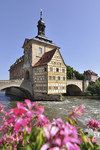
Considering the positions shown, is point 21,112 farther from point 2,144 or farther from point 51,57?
point 51,57

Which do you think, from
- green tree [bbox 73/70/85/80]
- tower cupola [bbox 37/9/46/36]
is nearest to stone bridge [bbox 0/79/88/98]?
green tree [bbox 73/70/85/80]

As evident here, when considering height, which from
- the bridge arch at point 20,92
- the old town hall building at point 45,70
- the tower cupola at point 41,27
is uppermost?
the tower cupola at point 41,27

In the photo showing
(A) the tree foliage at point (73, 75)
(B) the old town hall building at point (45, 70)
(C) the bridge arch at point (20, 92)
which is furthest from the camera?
(A) the tree foliage at point (73, 75)

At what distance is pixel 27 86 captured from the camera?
19.4m

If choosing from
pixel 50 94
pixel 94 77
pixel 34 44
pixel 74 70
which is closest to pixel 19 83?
pixel 50 94

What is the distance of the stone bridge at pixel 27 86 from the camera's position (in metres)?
17.3

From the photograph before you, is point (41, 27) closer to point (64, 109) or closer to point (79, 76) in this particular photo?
point (64, 109)

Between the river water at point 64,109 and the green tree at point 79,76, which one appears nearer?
the river water at point 64,109

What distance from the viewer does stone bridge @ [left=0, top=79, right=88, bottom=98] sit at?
1733cm

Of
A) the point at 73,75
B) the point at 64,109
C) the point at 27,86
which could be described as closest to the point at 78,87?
the point at 73,75

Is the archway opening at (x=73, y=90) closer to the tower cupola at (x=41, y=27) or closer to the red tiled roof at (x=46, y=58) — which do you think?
the red tiled roof at (x=46, y=58)

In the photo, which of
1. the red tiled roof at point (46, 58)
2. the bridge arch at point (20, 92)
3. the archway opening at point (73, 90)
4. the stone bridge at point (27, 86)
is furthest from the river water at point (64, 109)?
the archway opening at point (73, 90)

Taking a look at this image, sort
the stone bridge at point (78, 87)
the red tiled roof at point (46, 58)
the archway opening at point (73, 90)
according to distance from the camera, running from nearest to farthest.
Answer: the red tiled roof at point (46, 58), the stone bridge at point (78, 87), the archway opening at point (73, 90)

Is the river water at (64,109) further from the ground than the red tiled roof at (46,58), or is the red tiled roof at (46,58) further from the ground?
the red tiled roof at (46,58)
